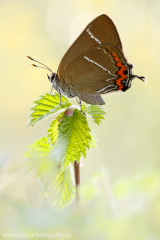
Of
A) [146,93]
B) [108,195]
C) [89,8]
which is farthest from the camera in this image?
[89,8]

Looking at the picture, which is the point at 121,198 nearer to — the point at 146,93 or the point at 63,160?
the point at 63,160

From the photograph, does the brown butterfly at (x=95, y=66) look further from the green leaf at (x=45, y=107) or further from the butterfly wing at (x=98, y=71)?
the green leaf at (x=45, y=107)

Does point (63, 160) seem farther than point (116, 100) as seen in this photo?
No

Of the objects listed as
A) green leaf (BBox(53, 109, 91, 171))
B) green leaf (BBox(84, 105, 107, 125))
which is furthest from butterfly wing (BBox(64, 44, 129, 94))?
green leaf (BBox(53, 109, 91, 171))

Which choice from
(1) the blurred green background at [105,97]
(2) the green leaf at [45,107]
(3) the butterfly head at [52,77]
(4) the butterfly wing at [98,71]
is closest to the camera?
(2) the green leaf at [45,107]

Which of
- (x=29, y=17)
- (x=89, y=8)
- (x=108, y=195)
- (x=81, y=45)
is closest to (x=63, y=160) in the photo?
(x=108, y=195)

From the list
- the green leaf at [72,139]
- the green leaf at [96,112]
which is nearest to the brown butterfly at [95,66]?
the green leaf at [96,112]
